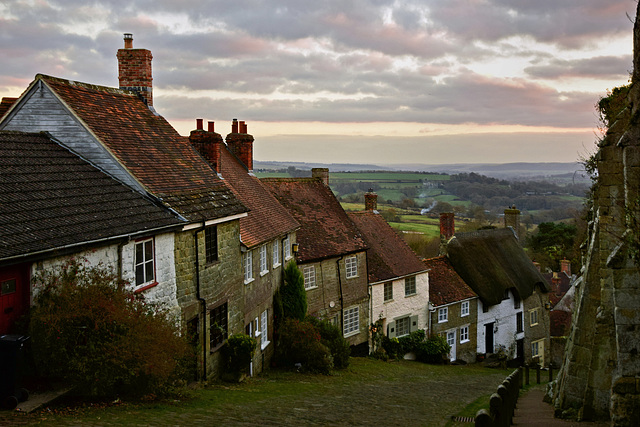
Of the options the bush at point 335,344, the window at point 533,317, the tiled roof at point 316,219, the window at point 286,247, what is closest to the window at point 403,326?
the tiled roof at point 316,219

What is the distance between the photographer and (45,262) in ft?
33.8

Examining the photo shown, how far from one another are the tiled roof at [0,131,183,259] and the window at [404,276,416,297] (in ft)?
67.7

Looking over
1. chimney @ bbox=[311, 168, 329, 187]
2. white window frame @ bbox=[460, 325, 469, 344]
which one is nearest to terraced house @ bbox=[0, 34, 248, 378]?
chimney @ bbox=[311, 168, 329, 187]

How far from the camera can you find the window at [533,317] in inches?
1531

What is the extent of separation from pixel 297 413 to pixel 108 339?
4438 mm

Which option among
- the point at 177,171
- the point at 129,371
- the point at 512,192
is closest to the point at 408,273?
the point at 177,171

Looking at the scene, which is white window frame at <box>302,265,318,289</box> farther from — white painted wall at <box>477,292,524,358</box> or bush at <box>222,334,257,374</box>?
white painted wall at <box>477,292,524,358</box>

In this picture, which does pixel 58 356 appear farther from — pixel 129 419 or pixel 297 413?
pixel 297 413

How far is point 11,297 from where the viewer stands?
9.80m

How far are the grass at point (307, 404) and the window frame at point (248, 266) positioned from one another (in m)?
3.36

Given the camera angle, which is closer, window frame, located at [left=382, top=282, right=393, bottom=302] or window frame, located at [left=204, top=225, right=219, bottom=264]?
window frame, located at [left=204, top=225, right=219, bottom=264]

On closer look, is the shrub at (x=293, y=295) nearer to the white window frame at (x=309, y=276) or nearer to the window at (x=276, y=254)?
the window at (x=276, y=254)

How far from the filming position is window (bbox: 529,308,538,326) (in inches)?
1531

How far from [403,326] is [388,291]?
2.57 m
